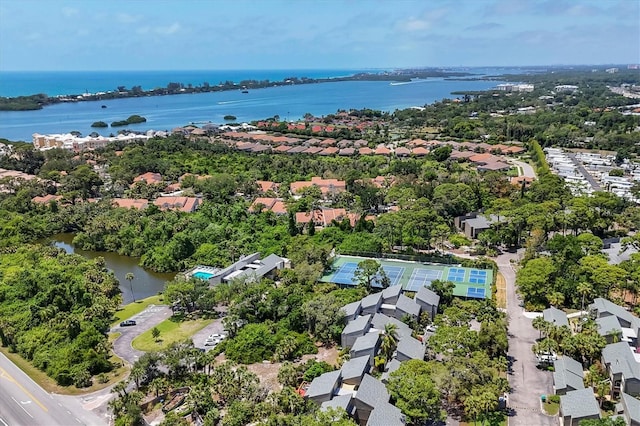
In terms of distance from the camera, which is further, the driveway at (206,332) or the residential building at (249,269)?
the residential building at (249,269)

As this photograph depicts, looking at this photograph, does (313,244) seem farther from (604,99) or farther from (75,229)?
(604,99)

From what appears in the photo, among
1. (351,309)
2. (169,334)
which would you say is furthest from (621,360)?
(169,334)

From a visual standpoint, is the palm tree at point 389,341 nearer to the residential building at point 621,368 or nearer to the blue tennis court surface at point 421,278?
the blue tennis court surface at point 421,278

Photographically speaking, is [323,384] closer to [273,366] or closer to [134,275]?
[273,366]

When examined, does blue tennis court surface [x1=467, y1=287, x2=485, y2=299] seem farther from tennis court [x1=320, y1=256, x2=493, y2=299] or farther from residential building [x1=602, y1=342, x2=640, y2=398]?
residential building [x1=602, y1=342, x2=640, y2=398]

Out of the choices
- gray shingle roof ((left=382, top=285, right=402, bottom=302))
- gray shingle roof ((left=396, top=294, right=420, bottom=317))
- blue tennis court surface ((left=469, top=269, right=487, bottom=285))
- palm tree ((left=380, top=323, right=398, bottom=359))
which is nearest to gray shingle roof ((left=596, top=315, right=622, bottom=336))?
blue tennis court surface ((left=469, top=269, right=487, bottom=285))

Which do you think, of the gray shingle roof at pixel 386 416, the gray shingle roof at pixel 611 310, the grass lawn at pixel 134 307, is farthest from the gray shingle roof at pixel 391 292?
the grass lawn at pixel 134 307

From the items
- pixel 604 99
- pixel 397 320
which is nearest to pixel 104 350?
pixel 397 320
